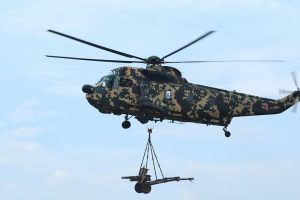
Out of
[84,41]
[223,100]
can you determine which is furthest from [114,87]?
[223,100]

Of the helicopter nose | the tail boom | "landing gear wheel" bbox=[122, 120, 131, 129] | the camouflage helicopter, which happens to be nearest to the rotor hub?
the camouflage helicopter

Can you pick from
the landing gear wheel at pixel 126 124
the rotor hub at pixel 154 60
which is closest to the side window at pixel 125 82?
the rotor hub at pixel 154 60

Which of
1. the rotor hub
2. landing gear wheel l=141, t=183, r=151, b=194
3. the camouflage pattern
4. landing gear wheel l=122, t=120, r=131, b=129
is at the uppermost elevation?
the rotor hub

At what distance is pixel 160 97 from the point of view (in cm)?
5194

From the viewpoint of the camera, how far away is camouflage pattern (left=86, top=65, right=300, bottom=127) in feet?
167

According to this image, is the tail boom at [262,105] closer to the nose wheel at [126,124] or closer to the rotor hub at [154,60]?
the rotor hub at [154,60]

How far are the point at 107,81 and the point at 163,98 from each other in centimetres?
436

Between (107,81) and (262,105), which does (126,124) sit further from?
(262,105)

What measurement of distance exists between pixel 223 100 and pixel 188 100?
133 inches

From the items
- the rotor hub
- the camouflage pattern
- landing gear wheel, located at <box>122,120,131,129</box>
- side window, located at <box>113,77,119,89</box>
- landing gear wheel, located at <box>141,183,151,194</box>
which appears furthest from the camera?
the rotor hub

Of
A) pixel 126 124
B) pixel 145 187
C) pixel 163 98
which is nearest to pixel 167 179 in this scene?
pixel 145 187

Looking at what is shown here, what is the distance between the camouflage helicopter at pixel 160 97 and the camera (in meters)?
50.8

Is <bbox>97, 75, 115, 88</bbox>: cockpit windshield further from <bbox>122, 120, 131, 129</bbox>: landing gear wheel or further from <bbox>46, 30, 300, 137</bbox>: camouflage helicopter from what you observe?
<bbox>122, 120, 131, 129</bbox>: landing gear wheel

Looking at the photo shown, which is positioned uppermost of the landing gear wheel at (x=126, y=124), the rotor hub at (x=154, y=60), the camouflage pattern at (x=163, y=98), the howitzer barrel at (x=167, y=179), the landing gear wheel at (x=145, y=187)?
the rotor hub at (x=154, y=60)
